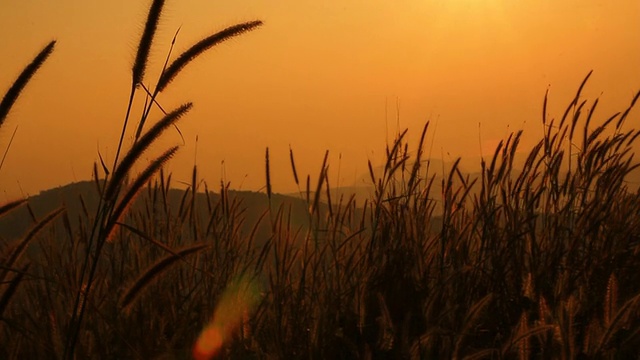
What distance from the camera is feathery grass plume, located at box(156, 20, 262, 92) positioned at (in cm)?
220

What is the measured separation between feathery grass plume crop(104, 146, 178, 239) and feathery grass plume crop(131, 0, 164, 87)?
9.6 inches

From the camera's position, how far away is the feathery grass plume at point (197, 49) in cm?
220

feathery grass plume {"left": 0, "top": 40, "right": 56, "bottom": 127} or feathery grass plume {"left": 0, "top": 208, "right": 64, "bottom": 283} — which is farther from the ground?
feathery grass plume {"left": 0, "top": 40, "right": 56, "bottom": 127}

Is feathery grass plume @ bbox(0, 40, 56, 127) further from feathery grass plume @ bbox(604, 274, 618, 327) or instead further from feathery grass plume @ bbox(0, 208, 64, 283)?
feathery grass plume @ bbox(604, 274, 618, 327)

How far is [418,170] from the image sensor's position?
4551mm

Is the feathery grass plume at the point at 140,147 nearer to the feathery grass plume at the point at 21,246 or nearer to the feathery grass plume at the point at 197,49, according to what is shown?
the feathery grass plume at the point at 197,49

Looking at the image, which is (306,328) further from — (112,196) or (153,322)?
(112,196)

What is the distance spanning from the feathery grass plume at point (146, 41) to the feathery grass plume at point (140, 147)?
0.13 metres

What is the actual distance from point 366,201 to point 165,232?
3.64 feet

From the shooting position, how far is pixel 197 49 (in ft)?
7.56

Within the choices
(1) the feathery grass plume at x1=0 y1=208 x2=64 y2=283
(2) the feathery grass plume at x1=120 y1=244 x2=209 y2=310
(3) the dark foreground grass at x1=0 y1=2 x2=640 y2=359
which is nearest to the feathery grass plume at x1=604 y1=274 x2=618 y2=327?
(3) the dark foreground grass at x1=0 y1=2 x2=640 y2=359

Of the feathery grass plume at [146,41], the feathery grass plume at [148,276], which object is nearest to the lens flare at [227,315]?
the feathery grass plume at [148,276]

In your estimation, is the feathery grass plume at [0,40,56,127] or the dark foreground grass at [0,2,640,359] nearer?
the feathery grass plume at [0,40,56,127]

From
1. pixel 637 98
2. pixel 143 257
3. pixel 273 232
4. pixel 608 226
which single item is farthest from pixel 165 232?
pixel 637 98
